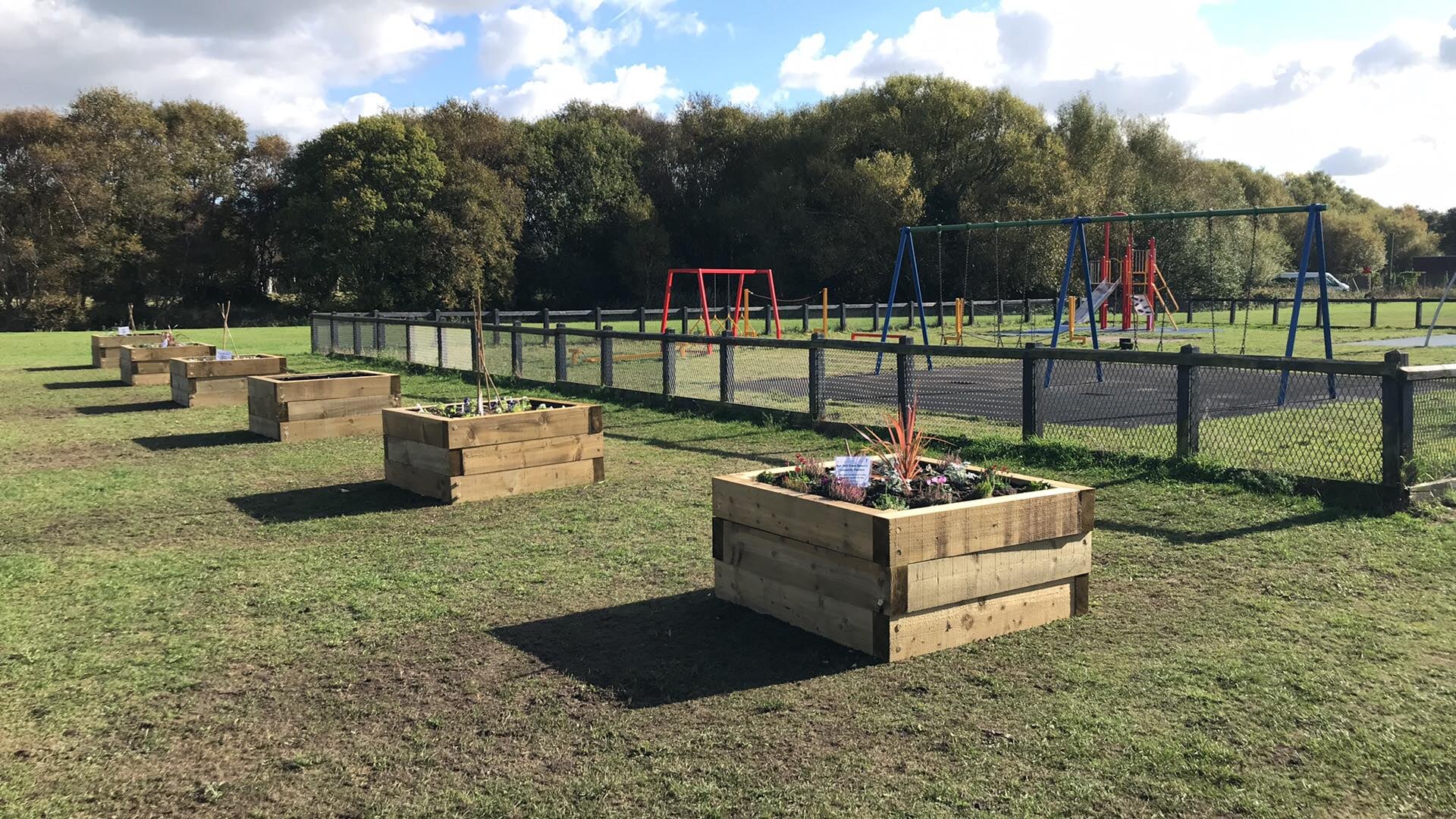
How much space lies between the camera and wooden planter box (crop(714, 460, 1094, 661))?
4.73 metres

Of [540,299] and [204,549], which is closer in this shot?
[204,549]

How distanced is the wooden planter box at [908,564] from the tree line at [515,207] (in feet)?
130

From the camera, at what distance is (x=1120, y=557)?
6523 mm

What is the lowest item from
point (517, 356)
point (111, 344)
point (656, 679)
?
point (656, 679)

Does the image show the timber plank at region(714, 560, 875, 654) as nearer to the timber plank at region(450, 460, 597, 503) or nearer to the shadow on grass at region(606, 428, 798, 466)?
the timber plank at region(450, 460, 597, 503)

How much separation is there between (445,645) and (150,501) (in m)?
4.97

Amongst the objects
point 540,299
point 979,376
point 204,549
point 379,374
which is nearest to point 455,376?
point 379,374

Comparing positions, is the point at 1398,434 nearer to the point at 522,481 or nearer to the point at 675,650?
the point at 675,650

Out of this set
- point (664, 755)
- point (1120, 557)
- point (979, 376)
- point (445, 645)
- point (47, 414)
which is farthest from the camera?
point (979, 376)

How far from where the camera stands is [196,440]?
40.8ft

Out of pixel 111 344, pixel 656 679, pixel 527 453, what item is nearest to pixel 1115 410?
pixel 527 453

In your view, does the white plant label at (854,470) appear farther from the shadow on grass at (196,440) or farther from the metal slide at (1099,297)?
the metal slide at (1099,297)

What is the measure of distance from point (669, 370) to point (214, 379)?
6.66 meters

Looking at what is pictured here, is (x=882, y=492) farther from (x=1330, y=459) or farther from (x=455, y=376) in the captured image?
(x=455, y=376)
